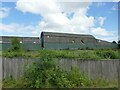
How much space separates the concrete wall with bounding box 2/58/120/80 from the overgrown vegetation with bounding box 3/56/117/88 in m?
0.36

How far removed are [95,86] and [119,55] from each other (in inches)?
134

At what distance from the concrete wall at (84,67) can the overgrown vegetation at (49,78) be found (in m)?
0.36

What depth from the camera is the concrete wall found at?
11672 millimetres

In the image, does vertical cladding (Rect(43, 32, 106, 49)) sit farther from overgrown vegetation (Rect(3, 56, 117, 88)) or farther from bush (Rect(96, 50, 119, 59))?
overgrown vegetation (Rect(3, 56, 117, 88))

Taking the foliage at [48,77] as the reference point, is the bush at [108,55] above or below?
above

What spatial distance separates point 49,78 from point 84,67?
2371 millimetres

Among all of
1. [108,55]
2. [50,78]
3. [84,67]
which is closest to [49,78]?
[50,78]

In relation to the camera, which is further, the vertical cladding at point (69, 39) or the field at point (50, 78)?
the vertical cladding at point (69, 39)

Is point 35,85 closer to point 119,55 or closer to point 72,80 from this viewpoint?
point 72,80

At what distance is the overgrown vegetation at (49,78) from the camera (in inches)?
413

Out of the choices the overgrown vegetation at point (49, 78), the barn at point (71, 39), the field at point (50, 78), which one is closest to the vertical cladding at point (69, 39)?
the barn at point (71, 39)

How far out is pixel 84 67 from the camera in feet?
39.2

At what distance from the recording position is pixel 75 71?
37.7 feet

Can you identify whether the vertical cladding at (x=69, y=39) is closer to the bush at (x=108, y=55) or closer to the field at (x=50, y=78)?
the bush at (x=108, y=55)
